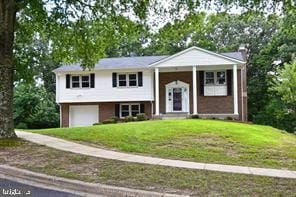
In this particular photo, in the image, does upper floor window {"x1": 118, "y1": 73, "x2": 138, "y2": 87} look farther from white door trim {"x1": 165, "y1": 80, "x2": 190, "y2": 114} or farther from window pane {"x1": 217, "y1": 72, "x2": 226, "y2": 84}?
window pane {"x1": 217, "y1": 72, "x2": 226, "y2": 84}

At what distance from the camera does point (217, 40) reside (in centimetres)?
5350

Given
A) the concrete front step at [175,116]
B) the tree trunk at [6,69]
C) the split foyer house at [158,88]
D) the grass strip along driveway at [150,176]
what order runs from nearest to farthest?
the grass strip along driveway at [150,176] → the tree trunk at [6,69] → the concrete front step at [175,116] → the split foyer house at [158,88]

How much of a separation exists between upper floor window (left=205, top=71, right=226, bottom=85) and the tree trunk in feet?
64.8

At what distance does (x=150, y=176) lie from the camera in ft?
29.8

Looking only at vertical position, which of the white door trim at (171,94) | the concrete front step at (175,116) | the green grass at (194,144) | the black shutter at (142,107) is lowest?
the green grass at (194,144)

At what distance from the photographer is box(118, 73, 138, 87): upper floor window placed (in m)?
32.8

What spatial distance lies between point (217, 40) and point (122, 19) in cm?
3843

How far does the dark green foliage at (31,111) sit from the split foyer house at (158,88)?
2838mm

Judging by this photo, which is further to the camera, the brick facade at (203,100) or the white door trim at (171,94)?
the white door trim at (171,94)

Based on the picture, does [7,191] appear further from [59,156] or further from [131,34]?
[131,34]

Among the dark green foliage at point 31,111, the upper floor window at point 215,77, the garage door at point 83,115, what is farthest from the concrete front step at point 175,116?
the dark green foliage at point 31,111

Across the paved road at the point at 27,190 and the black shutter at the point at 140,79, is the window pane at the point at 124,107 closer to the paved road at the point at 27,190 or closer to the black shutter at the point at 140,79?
the black shutter at the point at 140,79

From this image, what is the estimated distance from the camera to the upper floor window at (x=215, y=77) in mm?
31344

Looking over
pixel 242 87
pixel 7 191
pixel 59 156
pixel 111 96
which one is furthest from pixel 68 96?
pixel 7 191
